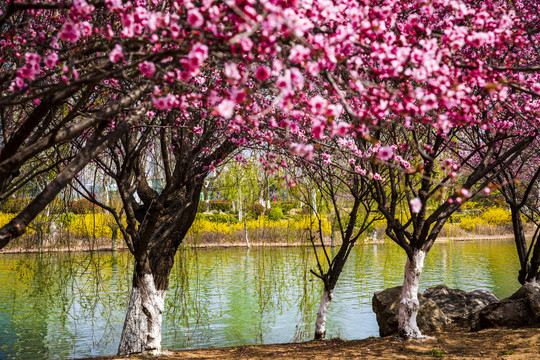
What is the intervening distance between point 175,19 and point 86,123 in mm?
1396

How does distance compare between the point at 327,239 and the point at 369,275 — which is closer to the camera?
the point at 369,275

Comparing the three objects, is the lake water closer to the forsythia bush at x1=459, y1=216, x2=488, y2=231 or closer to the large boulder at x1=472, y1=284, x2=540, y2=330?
the large boulder at x1=472, y1=284, x2=540, y2=330

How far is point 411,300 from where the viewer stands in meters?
6.11

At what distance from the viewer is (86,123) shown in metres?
3.31

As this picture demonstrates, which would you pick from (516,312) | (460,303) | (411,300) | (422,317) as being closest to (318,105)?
(411,300)

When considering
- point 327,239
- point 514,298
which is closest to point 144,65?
point 514,298

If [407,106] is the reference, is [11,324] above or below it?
below

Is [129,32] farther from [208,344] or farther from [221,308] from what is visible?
[221,308]

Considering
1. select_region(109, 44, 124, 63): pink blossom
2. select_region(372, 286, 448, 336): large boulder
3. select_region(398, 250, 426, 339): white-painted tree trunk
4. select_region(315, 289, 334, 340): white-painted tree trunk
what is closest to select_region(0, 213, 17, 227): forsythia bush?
select_region(315, 289, 334, 340): white-painted tree trunk

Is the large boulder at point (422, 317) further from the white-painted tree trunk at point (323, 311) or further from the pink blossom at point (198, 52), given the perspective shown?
the pink blossom at point (198, 52)

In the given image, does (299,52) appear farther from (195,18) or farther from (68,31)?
(68,31)

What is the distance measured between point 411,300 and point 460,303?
2941mm

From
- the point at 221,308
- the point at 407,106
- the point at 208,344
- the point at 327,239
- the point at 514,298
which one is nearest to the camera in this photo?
the point at 407,106

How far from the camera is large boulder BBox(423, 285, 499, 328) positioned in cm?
803
